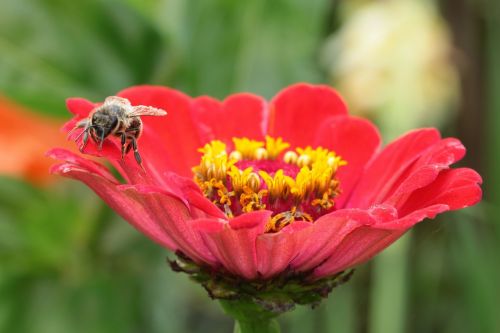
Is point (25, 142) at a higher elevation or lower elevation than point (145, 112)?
lower

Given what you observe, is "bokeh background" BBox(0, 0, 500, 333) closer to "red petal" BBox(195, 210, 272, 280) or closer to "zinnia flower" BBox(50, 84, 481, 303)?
"zinnia flower" BBox(50, 84, 481, 303)

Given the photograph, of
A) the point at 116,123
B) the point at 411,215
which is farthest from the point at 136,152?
the point at 411,215

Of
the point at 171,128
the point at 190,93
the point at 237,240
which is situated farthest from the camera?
the point at 190,93

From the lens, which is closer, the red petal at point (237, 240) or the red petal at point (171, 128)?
the red petal at point (237, 240)

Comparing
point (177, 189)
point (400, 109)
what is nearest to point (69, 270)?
point (400, 109)

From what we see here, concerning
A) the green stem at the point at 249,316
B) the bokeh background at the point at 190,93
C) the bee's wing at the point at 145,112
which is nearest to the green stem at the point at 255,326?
the green stem at the point at 249,316

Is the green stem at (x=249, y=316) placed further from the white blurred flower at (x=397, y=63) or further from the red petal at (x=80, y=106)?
the white blurred flower at (x=397, y=63)

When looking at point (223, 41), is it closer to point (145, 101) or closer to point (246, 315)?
point (145, 101)

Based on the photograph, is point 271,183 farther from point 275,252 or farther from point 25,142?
point 25,142
